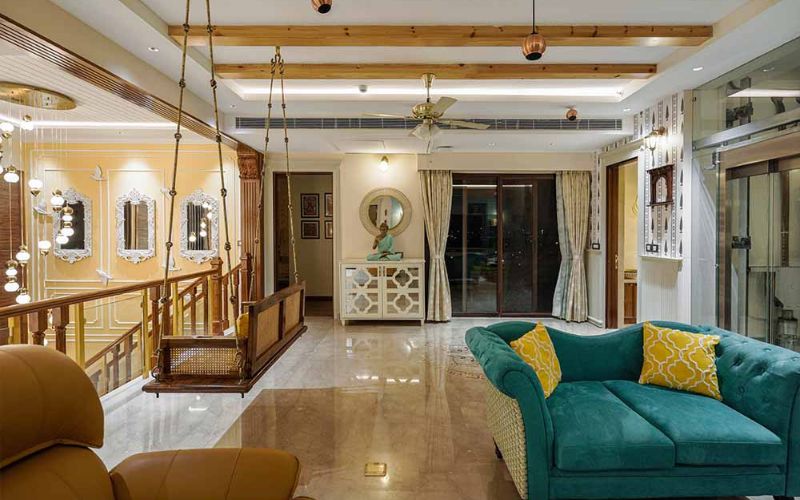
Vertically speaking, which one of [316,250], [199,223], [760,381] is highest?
[199,223]

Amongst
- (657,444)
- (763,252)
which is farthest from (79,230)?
(763,252)

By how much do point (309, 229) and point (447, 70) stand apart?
550 cm

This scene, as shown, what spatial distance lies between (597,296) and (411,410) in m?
4.12

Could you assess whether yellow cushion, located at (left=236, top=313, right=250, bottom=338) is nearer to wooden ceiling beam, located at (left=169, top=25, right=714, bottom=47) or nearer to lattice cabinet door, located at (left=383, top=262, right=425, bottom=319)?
wooden ceiling beam, located at (left=169, top=25, right=714, bottom=47)

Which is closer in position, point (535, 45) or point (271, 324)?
point (535, 45)

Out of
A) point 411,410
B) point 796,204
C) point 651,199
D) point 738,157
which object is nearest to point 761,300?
point 796,204

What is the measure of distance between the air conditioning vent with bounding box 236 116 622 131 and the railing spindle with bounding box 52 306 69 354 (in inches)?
112

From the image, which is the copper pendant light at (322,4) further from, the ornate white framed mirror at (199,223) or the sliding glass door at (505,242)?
the ornate white framed mirror at (199,223)

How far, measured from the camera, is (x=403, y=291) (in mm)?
6367

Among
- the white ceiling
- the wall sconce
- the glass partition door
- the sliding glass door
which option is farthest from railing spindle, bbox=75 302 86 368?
the wall sconce

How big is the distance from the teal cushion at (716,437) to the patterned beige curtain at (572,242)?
439cm

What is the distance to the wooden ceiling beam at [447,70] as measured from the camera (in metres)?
3.99

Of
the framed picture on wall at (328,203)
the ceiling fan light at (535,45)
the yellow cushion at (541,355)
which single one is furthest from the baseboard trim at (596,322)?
the framed picture on wall at (328,203)

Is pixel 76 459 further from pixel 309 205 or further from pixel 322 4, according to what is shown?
pixel 309 205
